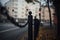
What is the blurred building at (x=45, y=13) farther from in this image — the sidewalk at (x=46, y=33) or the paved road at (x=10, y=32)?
the paved road at (x=10, y=32)

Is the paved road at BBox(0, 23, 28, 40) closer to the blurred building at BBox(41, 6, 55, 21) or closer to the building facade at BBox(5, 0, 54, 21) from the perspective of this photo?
the building facade at BBox(5, 0, 54, 21)

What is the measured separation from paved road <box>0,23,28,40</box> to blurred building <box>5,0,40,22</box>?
0.11 meters

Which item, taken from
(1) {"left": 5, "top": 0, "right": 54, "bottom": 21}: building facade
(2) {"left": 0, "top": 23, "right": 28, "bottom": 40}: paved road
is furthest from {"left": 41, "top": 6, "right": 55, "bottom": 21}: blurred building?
(2) {"left": 0, "top": 23, "right": 28, "bottom": 40}: paved road

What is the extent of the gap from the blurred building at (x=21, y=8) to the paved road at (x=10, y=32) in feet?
0.36

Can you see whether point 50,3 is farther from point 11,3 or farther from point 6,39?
point 6,39

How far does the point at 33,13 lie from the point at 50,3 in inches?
7.6

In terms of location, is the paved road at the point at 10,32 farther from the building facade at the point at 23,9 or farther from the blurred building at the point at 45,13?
the blurred building at the point at 45,13

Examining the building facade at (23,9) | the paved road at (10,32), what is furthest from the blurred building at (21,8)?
the paved road at (10,32)

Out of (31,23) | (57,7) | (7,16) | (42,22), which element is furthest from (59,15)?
(7,16)

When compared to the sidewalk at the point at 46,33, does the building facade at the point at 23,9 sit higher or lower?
higher

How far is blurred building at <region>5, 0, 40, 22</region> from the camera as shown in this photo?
1081 mm

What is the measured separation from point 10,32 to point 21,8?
252 millimetres

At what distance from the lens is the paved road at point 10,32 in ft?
3.49

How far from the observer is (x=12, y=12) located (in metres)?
1.09
